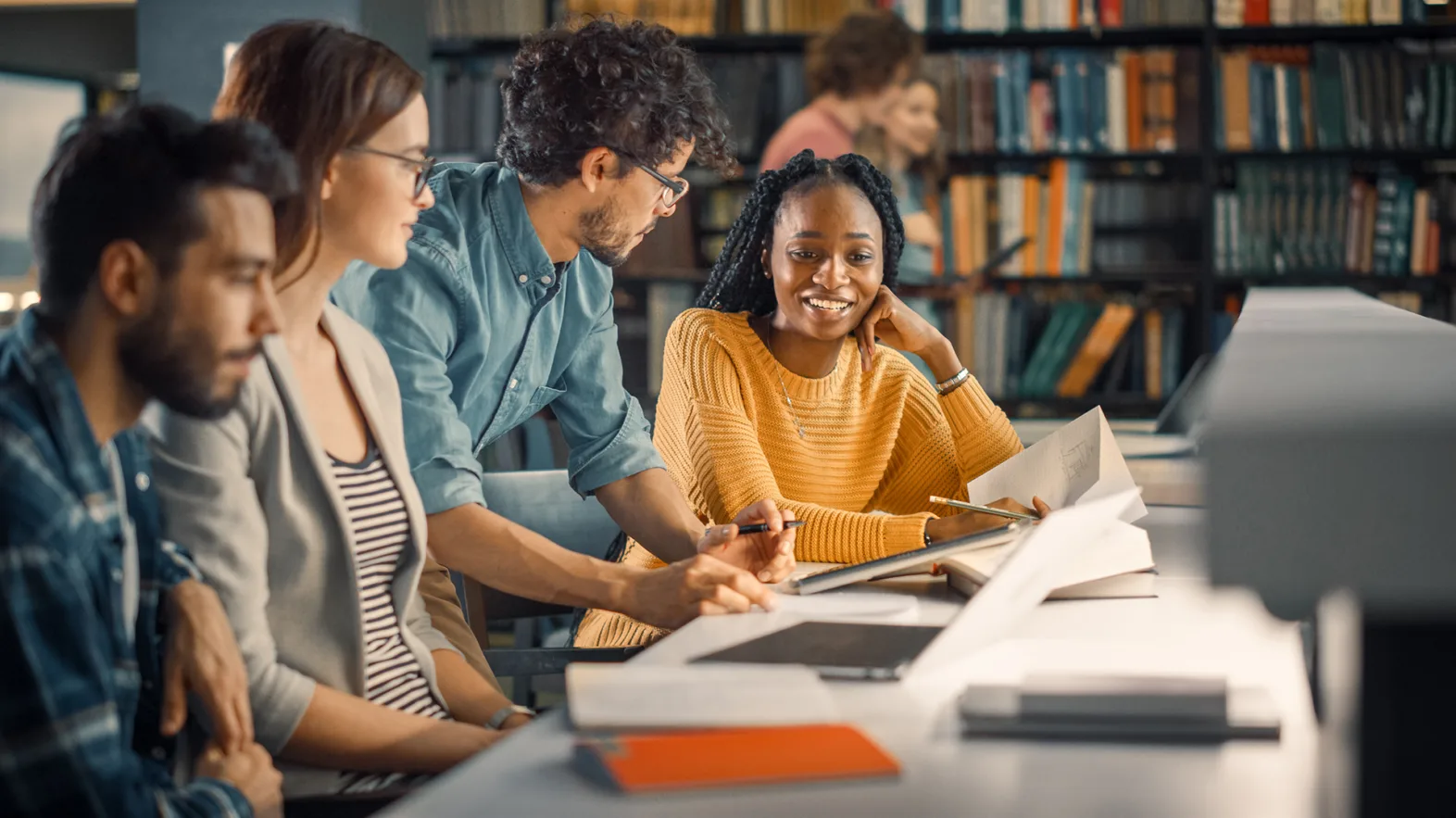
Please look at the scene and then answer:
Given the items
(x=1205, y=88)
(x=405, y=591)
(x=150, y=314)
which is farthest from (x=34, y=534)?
(x=1205, y=88)

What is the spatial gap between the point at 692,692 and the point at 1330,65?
4.00 m

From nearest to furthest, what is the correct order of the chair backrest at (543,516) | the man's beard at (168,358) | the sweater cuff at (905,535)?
the man's beard at (168,358) < the sweater cuff at (905,535) < the chair backrest at (543,516)

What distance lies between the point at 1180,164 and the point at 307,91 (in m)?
3.67

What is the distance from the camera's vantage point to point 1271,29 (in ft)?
14.3

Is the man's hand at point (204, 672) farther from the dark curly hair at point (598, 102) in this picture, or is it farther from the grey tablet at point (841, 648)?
the dark curly hair at point (598, 102)

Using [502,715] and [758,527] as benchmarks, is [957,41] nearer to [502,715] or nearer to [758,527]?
[758,527]

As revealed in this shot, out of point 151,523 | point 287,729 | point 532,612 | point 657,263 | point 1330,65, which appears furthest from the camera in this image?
point 657,263

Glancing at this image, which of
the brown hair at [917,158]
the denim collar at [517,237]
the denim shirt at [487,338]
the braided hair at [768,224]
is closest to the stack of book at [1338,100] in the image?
the brown hair at [917,158]

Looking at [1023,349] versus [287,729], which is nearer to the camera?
[287,729]

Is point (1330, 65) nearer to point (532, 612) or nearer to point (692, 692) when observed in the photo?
point (532, 612)

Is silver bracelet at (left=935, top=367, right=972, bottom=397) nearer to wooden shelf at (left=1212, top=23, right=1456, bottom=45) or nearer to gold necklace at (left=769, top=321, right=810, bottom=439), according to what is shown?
gold necklace at (left=769, top=321, right=810, bottom=439)

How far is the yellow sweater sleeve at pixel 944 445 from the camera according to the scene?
2160 mm

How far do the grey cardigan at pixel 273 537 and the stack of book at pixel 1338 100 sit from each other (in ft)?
12.0

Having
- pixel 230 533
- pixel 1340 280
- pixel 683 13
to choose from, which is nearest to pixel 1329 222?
pixel 1340 280
